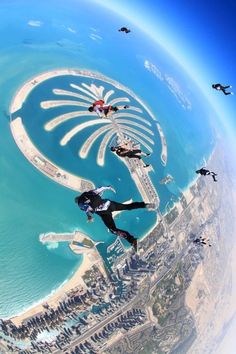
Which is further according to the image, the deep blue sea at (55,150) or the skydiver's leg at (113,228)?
the deep blue sea at (55,150)

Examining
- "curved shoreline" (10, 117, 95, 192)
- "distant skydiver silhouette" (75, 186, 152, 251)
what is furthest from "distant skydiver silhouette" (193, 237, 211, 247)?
"curved shoreline" (10, 117, 95, 192)

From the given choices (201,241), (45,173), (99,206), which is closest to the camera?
(99,206)

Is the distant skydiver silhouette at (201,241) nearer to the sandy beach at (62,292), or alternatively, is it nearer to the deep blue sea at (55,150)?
the deep blue sea at (55,150)

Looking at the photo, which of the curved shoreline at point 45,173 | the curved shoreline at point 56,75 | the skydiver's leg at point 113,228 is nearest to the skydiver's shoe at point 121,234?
the skydiver's leg at point 113,228

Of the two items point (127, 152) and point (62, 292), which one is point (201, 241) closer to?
point (127, 152)

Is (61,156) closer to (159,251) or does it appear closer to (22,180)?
(22,180)

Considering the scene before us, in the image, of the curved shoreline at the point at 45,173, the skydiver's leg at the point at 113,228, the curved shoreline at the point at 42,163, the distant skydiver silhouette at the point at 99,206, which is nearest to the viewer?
the distant skydiver silhouette at the point at 99,206

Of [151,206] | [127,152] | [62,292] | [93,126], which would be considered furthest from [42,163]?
[62,292]
